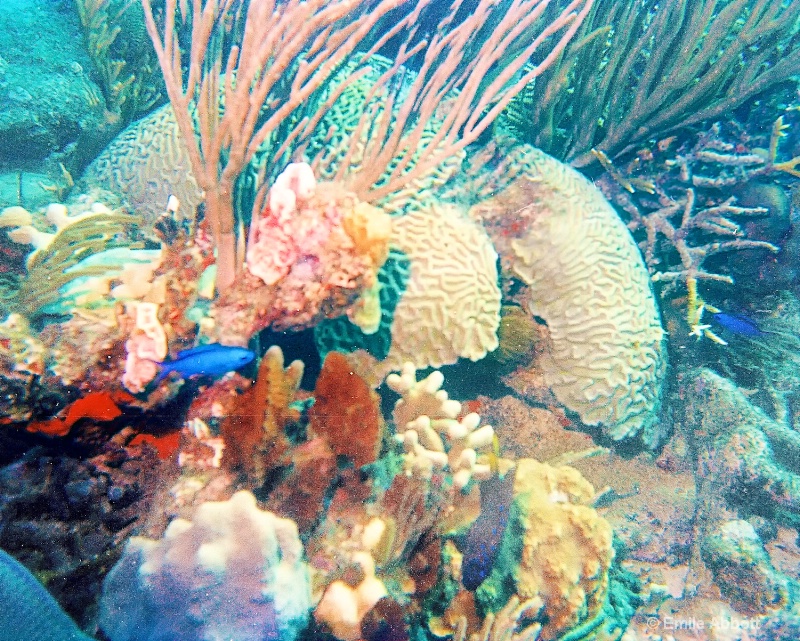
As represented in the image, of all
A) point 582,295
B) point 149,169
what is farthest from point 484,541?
point 149,169

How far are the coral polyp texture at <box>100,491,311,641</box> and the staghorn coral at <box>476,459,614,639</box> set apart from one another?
1.45 m

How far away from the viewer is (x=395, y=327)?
3371 mm

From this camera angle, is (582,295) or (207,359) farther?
(582,295)

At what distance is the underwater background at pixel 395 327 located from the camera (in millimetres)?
1975

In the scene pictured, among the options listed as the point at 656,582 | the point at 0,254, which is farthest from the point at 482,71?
the point at 656,582

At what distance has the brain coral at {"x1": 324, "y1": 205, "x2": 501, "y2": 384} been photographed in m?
3.36

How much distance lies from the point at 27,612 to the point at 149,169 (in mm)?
4017

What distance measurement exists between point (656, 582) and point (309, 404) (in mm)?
3370

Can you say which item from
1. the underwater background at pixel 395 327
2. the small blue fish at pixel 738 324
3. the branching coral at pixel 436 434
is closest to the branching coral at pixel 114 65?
Result: the underwater background at pixel 395 327

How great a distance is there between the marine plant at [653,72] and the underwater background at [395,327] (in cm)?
4

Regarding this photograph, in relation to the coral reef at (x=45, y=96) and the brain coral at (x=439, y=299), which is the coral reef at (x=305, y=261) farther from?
the coral reef at (x=45, y=96)

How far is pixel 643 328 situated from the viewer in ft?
13.2

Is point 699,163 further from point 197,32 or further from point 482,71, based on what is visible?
point 197,32

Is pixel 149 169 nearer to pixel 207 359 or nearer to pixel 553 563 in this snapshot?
pixel 207 359
